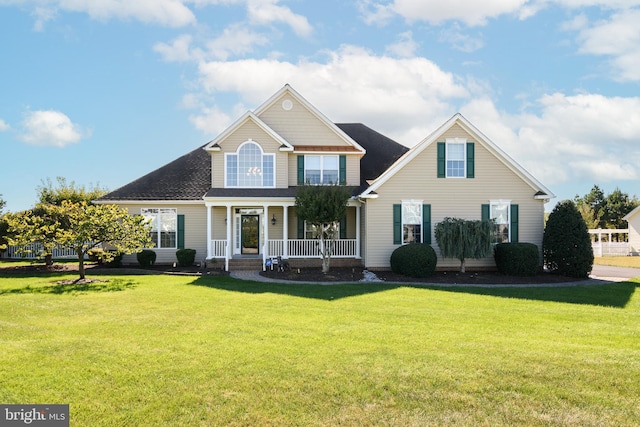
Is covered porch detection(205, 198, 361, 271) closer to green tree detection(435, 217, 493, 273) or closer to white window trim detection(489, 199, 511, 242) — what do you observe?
green tree detection(435, 217, 493, 273)

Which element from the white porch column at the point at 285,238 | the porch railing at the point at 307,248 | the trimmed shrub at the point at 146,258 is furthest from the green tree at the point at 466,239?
the trimmed shrub at the point at 146,258

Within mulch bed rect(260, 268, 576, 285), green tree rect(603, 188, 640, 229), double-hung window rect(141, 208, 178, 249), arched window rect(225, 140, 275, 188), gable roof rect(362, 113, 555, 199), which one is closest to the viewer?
mulch bed rect(260, 268, 576, 285)

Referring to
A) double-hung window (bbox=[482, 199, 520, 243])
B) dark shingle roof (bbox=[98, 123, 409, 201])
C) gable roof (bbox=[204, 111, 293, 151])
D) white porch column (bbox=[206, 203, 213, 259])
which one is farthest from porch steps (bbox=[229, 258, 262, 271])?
double-hung window (bbox=[482, 199, 520, 243])

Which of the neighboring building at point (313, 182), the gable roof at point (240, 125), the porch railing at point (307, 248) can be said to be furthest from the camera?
the gable roof at point (240, 125)

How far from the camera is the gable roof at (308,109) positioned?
801 inches

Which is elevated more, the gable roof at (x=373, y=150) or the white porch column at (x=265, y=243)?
the gable roof at (x=373, y=150)

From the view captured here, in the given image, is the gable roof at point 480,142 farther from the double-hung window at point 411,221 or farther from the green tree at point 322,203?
the double-hung window at point 411,221

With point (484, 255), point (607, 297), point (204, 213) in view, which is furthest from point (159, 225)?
point (607, 297)

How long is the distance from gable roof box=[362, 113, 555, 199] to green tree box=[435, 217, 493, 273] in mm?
2996

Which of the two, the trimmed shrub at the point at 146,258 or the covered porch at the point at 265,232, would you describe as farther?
the trimmed shrub at the point at 146,258

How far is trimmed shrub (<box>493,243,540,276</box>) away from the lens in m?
16.2

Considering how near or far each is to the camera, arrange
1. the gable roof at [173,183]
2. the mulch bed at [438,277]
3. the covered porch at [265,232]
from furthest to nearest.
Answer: the gable roof at [173,183] → the covered porch at [265,232] → the mulch bed at [438,277]

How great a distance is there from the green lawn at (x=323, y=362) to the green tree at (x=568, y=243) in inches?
230

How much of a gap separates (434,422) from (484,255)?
524 inches
